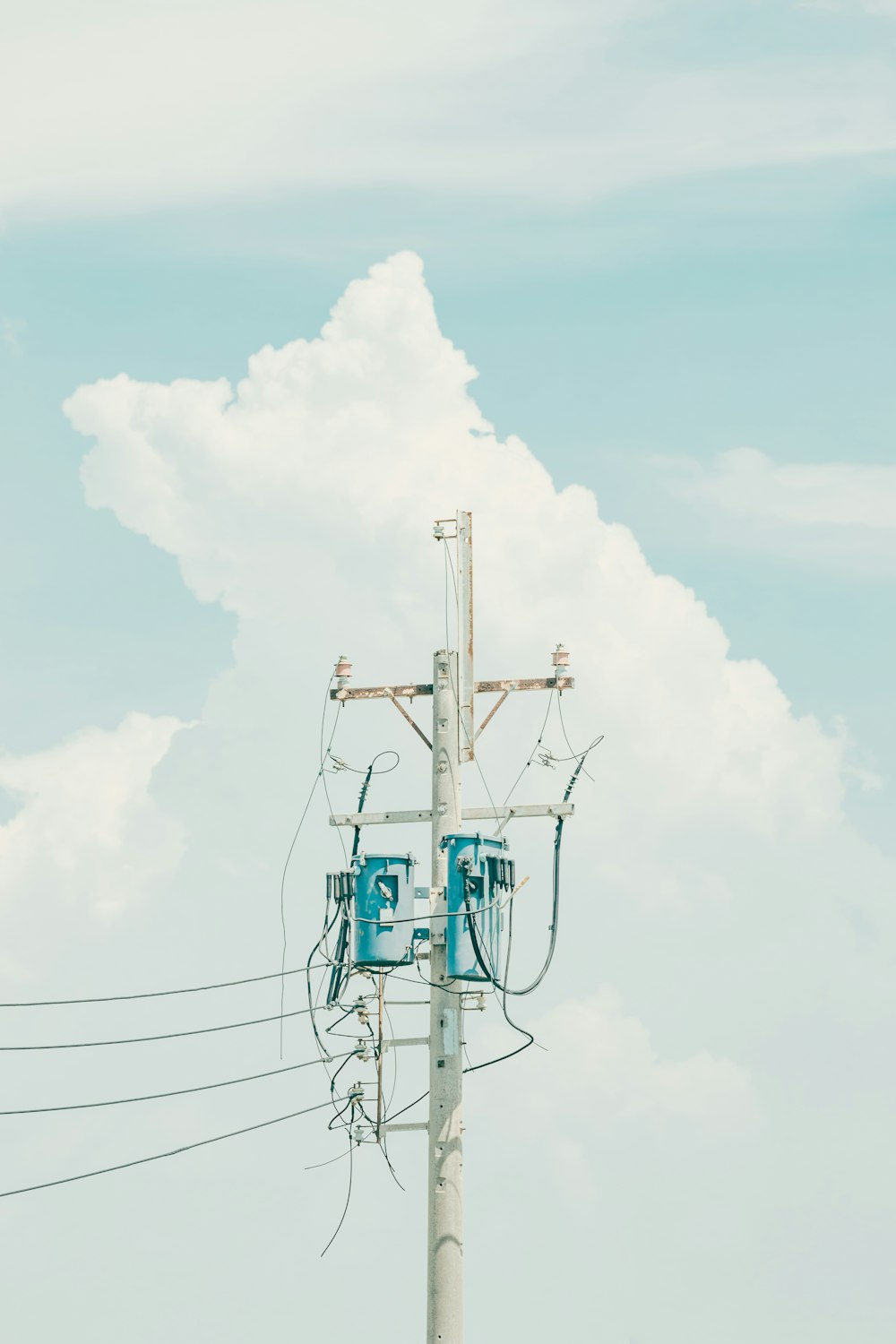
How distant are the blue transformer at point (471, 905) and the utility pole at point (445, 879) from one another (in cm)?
13

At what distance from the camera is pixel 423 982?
73.4ft

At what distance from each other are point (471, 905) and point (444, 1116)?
8.06ft

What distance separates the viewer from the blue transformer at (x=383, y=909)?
22.3 metres

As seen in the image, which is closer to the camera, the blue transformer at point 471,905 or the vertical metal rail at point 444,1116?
the vertical metal rail at point 444,1116

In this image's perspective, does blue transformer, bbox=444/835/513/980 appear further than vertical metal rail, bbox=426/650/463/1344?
Yes

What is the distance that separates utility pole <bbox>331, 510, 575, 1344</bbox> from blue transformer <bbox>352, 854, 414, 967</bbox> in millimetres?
309

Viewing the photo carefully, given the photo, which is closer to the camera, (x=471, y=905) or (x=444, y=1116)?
(x=444, y=1116)

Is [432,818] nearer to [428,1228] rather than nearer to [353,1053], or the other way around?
[353,1053]

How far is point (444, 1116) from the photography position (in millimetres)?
21953

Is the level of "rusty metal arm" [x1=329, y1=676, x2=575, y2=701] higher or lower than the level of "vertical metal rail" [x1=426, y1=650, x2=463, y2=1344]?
higher

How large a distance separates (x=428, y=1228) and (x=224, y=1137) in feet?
11.5

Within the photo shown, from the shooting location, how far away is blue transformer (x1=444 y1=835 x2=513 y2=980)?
22125mm

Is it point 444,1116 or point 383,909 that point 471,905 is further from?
point 444,1116

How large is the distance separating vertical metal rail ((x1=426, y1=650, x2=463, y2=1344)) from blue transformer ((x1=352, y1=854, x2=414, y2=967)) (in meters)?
0.30
